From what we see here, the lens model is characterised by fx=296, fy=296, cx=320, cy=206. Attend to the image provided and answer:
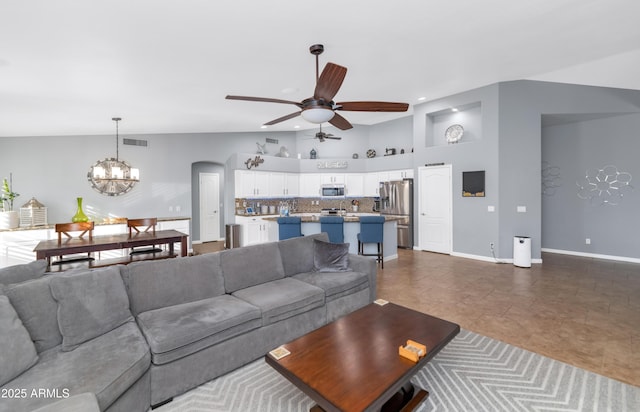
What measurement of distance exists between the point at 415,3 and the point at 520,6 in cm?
125

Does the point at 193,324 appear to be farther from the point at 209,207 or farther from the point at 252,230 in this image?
the point at 209,207

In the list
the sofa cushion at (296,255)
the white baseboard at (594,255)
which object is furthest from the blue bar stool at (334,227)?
the white baseboard at (594,255)

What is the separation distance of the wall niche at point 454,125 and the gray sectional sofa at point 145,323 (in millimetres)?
5096

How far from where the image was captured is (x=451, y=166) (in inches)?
259

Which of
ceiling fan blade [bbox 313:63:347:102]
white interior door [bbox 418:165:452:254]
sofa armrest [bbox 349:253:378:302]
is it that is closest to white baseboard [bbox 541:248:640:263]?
white interior door [bbox 418:165:452:254]

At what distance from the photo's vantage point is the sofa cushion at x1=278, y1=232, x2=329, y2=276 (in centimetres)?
353

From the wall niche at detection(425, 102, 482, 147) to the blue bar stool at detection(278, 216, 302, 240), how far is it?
3.77 meters

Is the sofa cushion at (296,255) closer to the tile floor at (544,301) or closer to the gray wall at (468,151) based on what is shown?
the tile floor at (544,301)

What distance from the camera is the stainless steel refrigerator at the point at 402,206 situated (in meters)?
7.42


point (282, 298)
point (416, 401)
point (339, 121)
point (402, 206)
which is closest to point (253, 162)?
point (402, 206)

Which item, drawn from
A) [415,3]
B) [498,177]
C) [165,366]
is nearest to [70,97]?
[165,366]

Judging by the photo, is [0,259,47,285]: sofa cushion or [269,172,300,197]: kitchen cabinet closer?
[0,259,47,285]: sofa cushion

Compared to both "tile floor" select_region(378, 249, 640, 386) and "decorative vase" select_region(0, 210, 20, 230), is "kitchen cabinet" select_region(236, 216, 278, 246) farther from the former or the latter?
"decorative vase" select_region(0, 210, 20, 230)

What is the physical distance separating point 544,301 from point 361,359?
3334 mm
